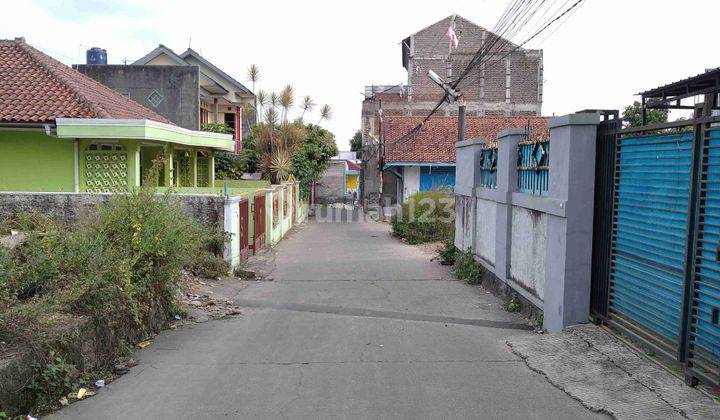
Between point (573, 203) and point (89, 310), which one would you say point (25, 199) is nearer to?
point (89, 310)

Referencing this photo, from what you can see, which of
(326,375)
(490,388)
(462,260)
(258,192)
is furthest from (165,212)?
(258,192)

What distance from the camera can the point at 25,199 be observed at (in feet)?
41.6

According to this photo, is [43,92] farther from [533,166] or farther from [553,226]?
[553,226]

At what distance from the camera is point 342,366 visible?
20.7 ft

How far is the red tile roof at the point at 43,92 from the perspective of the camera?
51.0ft

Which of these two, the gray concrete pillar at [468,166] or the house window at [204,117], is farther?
the house window at [204,117]

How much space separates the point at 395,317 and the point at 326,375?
3179mm

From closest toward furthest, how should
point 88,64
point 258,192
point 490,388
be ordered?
point 490,388 < point 258,192 < point 88,64

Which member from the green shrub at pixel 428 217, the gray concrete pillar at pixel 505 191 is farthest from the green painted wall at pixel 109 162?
the green shrub at pixel 428 217

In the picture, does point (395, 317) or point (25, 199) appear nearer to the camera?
point (395, 317)

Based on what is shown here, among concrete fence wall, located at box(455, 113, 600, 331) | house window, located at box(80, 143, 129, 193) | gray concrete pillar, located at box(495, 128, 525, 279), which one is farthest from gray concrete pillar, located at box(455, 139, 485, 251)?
house window, located at box(80, 143, 129, 193)

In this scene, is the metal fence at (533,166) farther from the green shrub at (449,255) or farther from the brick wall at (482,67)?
the brick wall at (482,67)

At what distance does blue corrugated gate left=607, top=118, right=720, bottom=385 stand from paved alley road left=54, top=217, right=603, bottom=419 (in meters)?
1.12

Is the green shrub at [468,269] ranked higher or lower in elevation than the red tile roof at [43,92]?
lower
